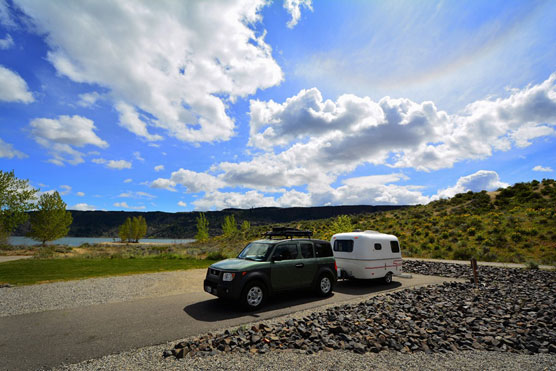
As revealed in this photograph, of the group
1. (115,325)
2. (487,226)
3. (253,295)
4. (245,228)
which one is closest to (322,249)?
(253,295)

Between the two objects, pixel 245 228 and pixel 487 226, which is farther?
pixel 245 228

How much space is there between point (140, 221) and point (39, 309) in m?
102

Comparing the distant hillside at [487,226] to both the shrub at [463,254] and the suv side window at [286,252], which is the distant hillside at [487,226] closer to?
the shrub at [463,254]

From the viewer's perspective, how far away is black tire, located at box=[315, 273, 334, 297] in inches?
369

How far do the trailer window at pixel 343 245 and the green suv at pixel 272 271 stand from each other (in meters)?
1.91

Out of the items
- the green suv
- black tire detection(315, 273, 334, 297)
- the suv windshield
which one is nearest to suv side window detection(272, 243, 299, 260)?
the green suv

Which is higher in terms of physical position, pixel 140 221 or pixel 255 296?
pixel 140 221

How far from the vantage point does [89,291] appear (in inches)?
397

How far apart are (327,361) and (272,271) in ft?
12.7

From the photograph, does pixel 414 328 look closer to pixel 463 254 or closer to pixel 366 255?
pixel 366 255

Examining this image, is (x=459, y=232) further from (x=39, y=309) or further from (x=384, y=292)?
(x=39, y=309)

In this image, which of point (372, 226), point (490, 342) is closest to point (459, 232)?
point (372, 226)

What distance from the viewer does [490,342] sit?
5.47m

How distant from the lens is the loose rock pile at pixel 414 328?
5174 millimetres
